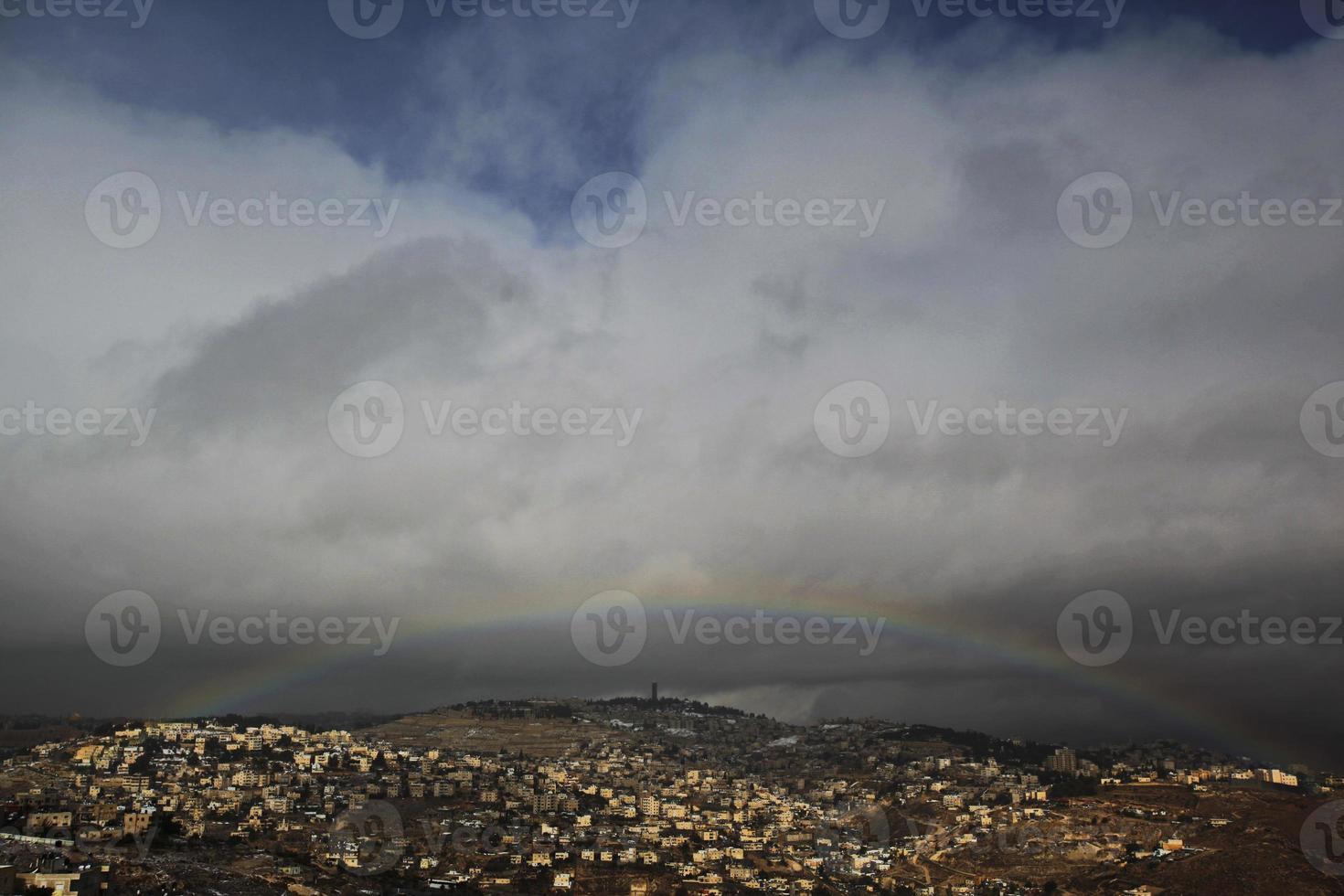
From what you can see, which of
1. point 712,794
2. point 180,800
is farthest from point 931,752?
point 180,800

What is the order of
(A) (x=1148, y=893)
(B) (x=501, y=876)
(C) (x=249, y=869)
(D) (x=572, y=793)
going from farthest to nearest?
(D) (x=572, y=793) < (B) (x=501, y=876) < (A) (x=1148, y=893) < (C) (x=249, y=869)

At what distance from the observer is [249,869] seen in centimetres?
3441

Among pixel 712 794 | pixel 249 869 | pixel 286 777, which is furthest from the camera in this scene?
pixel 712 794

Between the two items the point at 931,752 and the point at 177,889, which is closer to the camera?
the point at 177,889

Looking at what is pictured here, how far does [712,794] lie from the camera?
212 ft

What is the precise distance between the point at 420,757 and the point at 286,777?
13151 mm

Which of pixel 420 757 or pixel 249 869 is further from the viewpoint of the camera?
pixel 420 757

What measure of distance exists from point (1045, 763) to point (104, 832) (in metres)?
62.6

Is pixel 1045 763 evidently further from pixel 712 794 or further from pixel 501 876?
pixel 501 876

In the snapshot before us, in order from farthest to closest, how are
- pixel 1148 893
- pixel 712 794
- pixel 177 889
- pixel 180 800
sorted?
1. pixel 712 794
2. pixel 180 800
3. pixel 1148 893
4. pixel 177 889

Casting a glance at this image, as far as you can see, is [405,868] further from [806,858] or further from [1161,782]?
[1161,782]

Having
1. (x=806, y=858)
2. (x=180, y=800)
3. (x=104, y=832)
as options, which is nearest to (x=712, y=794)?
(x=806, y=858)

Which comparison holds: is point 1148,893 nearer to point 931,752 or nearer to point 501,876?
point 501,876

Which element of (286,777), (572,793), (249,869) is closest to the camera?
(249,869)
